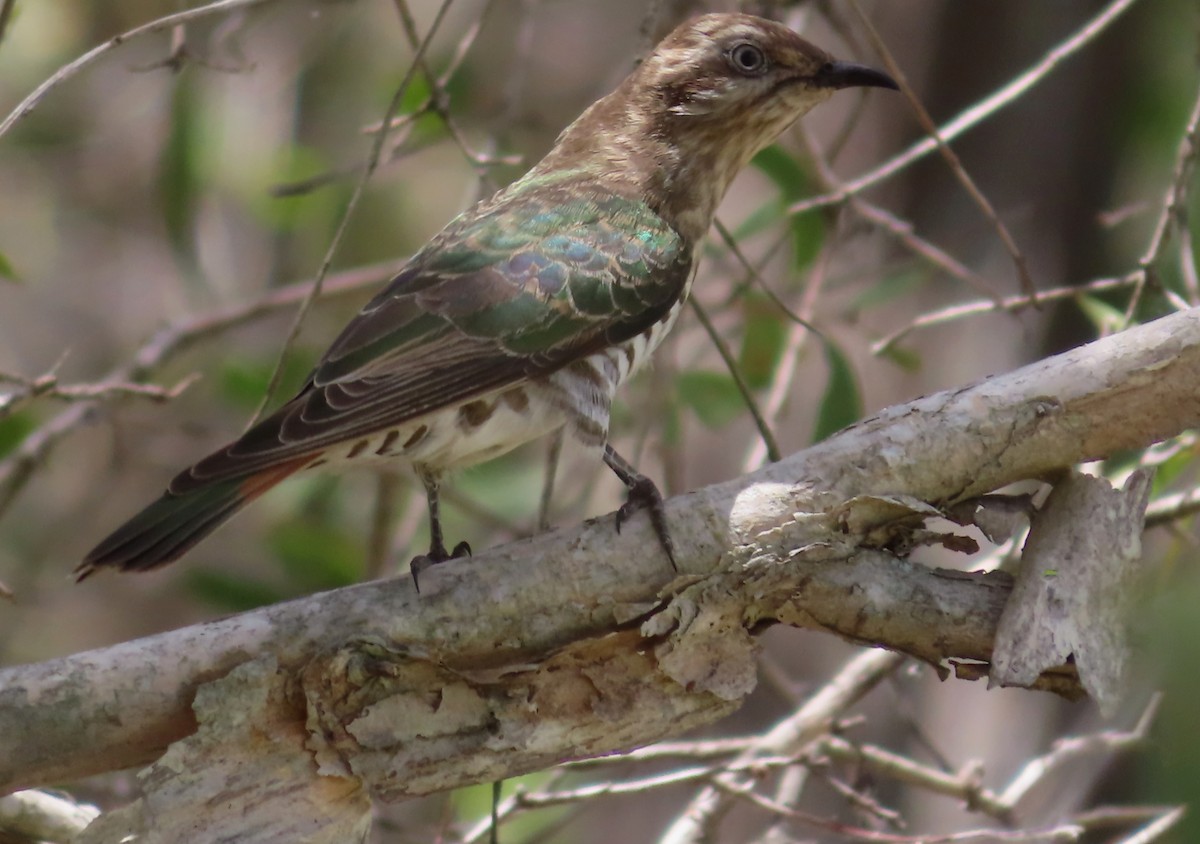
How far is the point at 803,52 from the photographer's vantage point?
144 inches

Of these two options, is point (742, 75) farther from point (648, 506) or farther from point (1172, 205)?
point (648, 506)

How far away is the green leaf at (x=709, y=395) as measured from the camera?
4461 mm

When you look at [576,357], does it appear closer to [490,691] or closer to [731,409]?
[490,691]

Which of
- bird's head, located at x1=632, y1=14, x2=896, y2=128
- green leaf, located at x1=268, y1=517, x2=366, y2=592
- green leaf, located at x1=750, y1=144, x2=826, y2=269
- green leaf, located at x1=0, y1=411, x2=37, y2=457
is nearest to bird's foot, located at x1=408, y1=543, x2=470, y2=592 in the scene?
bird's head, located at x1=632, y1=14, x2=896, y2=128

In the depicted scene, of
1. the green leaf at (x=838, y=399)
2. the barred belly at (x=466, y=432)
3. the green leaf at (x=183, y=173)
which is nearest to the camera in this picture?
the barred belly at (x=466, y=432)

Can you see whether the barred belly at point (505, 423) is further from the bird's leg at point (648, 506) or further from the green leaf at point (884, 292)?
the green leaf at point (884, 292)

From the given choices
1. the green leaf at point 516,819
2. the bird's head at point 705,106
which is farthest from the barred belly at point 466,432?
the green leaf at point 516,819

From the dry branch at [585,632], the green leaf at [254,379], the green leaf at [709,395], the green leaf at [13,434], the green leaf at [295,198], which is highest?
the green leaf at [295,198]

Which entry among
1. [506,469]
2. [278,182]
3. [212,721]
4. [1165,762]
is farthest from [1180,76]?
[1165,762]

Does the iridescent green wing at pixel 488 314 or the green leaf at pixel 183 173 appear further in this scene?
the green leaf at pixel 183 173

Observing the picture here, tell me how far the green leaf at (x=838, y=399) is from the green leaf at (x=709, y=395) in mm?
569

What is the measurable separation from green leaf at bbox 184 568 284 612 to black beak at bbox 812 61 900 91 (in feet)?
7.42

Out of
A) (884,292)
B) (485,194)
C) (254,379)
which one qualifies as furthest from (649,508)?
(254,379)

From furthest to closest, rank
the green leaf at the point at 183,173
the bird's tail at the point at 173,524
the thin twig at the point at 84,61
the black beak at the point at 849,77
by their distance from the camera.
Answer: the green leaf at the point at 183,173 → the black beak at the point at 849,77 → the bird's tail at the point at 173,524 → the thin twig at the point at 84,61
